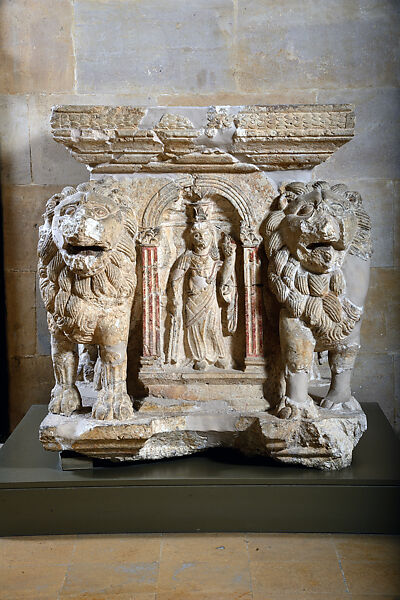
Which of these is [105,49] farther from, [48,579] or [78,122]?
[48,579]

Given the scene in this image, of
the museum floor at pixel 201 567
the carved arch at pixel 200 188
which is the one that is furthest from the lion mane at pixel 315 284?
the museum floor at pixel 201 567

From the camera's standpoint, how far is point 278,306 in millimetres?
3371

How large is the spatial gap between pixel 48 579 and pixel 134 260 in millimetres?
1482

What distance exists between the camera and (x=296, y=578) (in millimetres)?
2727

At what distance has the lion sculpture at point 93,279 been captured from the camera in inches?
120

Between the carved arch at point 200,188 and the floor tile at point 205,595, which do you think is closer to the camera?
the floor tile at point 205,595

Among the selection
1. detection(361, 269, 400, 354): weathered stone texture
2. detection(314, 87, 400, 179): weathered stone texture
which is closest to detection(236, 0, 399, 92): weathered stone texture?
detection(314, 87, 400, 179): weathered stone texture

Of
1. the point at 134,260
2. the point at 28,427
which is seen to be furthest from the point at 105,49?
the point at 28,427

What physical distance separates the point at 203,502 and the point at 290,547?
432mm

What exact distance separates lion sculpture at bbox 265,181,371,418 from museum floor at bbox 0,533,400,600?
63 cm

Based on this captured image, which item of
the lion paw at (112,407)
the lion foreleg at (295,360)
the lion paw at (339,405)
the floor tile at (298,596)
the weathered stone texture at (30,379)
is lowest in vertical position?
the floor tile at (298,596)

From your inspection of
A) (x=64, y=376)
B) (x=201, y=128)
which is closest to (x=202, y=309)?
(x=64, y=376)

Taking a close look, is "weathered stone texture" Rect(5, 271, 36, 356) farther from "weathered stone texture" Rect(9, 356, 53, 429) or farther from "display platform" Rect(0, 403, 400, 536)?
"display platform" Rect(0, 403, 400, 536)

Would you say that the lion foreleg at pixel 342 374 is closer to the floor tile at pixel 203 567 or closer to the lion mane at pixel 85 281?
the floor tile at pixel 203 567
